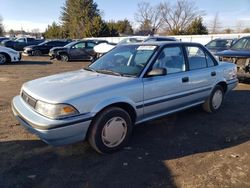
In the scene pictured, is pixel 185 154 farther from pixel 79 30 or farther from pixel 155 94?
pixel 79 30

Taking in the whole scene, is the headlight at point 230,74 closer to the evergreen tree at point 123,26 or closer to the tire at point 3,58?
the tire at point 3,58

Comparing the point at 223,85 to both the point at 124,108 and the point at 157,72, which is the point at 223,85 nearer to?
the point at 157,72

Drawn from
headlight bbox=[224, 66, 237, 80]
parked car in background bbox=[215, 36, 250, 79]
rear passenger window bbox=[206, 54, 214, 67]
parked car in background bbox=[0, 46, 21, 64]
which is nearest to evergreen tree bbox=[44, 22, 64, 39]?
parked car in background bbox=[0, 46, 21, 64]

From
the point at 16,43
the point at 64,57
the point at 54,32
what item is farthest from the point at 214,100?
the point at 54,32

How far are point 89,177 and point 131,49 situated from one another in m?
2.43

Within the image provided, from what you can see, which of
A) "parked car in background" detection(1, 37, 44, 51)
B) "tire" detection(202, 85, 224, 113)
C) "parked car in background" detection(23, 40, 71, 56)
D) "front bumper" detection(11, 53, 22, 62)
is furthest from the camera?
"parked car in background" detection(1, 37, 44, 51)

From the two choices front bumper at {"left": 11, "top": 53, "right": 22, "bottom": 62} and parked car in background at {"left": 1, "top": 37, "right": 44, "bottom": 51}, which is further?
parked car in background at {"left": 1, "top": 37, "right": 44, "bottom": 51}

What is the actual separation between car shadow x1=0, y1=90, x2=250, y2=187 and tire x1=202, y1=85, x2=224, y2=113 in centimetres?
40

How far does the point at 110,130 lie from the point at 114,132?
0.09 metres

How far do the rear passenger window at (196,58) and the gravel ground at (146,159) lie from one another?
1122 millimetres

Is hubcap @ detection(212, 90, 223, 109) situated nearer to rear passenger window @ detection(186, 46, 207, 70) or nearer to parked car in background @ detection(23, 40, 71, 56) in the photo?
rear passenger window @ detection(186, 46, 207, 70)

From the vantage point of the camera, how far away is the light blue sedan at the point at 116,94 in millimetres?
3408

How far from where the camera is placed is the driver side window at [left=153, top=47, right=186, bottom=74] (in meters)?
4.49

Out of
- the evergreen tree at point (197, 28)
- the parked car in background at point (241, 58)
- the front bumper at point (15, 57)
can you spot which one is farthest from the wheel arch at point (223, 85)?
the evergreen tree at point (197, 28)
